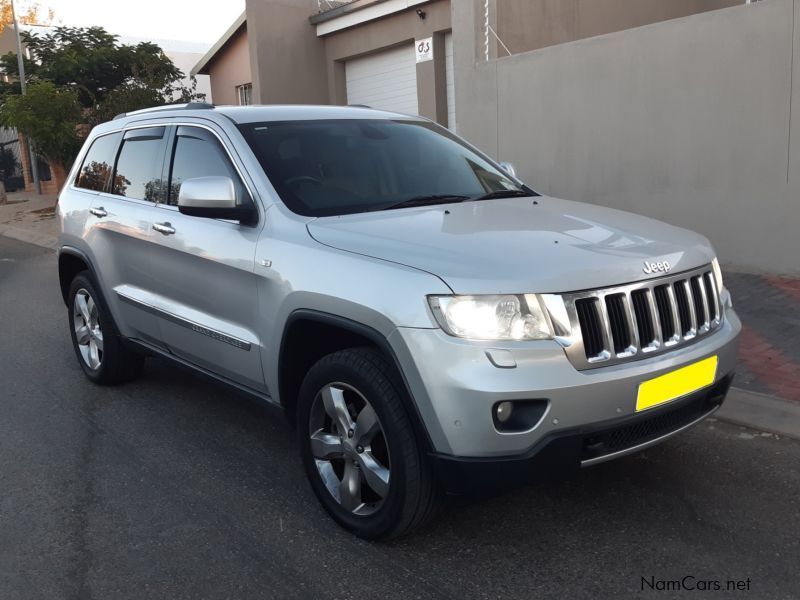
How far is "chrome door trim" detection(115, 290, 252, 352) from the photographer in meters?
3.89

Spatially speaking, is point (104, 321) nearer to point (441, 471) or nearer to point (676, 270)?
point (441, 471)

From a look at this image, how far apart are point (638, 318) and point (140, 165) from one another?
3.30 m

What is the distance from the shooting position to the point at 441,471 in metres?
2.93

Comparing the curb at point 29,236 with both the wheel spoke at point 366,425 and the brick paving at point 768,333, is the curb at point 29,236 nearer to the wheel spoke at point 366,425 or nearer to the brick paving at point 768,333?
the brick paving at point 768,333

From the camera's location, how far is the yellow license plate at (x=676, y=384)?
3.04 meters

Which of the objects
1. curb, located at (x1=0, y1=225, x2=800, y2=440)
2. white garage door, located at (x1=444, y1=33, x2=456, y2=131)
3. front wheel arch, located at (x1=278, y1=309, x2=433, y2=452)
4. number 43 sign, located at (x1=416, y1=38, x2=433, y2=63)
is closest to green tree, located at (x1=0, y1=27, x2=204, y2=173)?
number 43 sign, located at (x1=416, y1=38, x2=433, y2=63)

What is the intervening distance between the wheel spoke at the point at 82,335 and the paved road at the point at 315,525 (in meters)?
0.96

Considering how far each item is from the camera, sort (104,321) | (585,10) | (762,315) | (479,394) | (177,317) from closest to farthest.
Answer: (479,394) < (177,317) < (104,321) < (762,315) < (585,10)

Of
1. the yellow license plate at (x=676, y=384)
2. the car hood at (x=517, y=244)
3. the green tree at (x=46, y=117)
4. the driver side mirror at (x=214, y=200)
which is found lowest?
the yellow license plate at (x=676, y=384)

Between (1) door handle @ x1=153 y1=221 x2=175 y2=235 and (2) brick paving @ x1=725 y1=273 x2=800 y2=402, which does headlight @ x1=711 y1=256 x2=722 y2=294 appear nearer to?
(2) brick paving @ x1=725 y1=273 x2=800 y2=402

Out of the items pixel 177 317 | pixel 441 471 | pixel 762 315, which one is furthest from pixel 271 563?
pixel 762 315

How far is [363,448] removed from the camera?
→ 3295 millimetres

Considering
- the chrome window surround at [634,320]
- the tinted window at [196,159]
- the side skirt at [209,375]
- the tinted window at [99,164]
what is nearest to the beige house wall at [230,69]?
the tinted window at [99,164]

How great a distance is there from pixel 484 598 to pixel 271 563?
0.89m
